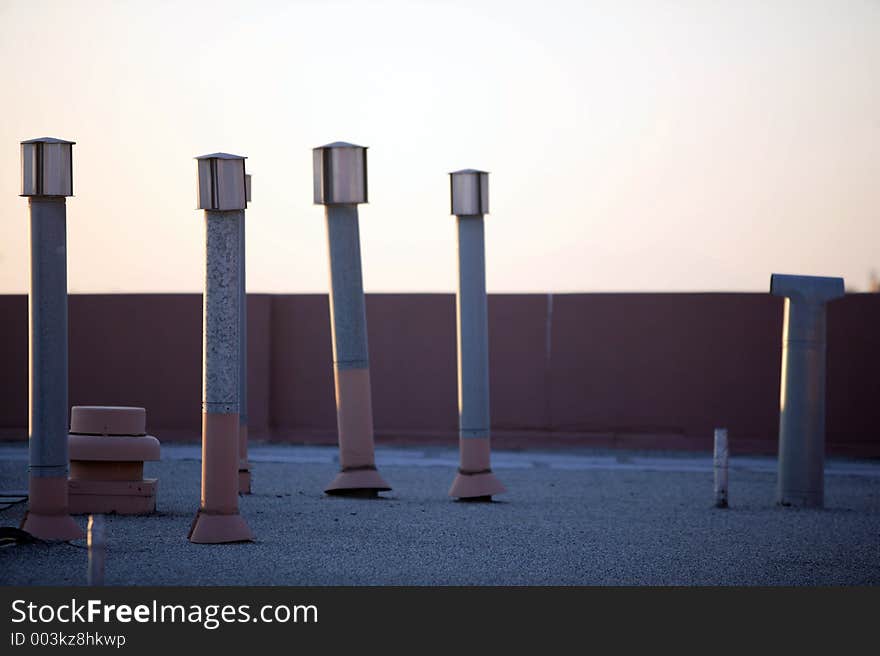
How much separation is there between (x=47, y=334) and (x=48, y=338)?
0.09 feet

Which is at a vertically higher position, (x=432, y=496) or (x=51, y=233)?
(x=51, y=233)

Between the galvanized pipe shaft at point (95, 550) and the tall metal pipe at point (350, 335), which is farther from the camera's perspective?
the tall metal pipe at point (350, 335)

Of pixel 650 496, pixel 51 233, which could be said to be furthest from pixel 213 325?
pixel 650 496

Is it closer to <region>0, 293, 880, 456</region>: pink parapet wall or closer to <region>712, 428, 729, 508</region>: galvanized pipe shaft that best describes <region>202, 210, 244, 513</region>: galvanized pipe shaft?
<region>712, 428, 729, 508</region>: galvanized pipe shaft

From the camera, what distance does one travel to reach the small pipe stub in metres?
10.2

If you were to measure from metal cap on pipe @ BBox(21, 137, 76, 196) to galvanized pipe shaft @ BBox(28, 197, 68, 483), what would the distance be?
4.6 inches

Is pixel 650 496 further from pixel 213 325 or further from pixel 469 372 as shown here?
pixel 213 325

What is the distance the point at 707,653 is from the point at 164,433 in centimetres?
1515

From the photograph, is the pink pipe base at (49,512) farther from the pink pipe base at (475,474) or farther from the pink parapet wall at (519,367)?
the pink parapet wall at (519,367)

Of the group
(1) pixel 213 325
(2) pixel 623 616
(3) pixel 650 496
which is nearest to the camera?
(2) pixel 623 616

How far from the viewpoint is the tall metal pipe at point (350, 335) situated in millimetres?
11953

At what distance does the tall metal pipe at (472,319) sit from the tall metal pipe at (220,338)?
395cm

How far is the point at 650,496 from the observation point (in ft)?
44.5

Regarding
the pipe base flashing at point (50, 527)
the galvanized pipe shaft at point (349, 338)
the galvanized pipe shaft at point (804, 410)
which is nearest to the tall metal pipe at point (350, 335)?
the galvanized pipe shaft at point (349, 338)
